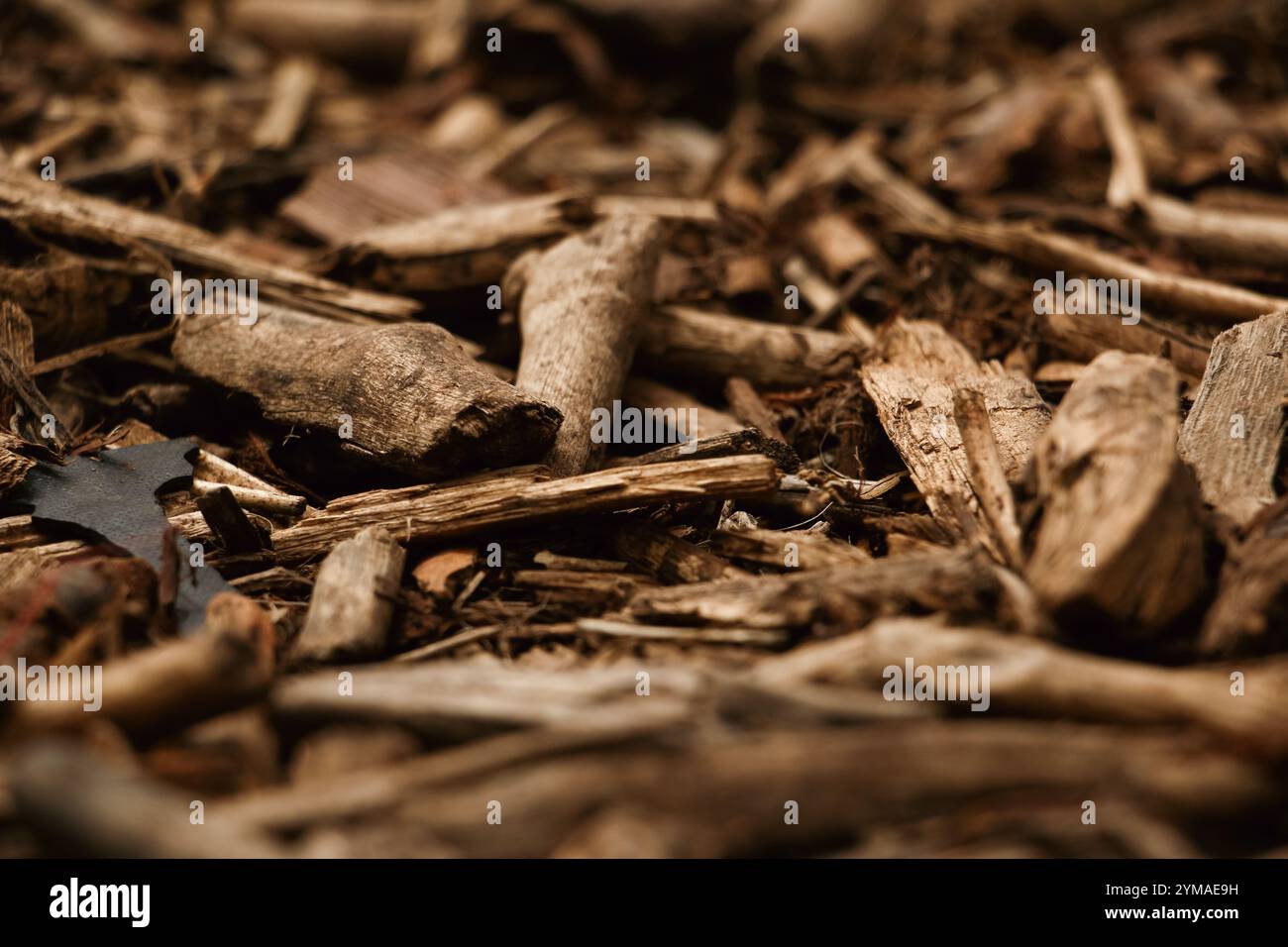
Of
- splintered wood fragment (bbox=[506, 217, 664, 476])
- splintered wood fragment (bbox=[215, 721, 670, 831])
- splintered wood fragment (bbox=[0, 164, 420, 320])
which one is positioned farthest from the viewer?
splintered wood fragment (bbox=[0, 164, 420, 320])

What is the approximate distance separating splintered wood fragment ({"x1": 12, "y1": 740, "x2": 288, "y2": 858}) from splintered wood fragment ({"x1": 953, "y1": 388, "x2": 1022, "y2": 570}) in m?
2.34

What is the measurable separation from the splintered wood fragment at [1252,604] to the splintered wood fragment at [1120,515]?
0.29 ft

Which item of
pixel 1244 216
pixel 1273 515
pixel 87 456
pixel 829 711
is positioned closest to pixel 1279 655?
pixel 1273 515

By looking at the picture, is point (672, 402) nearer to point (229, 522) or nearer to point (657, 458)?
point (657, 458)

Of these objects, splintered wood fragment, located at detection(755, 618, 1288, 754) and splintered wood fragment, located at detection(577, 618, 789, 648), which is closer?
splintered wood fragment, located at detection(755, 618, 1288, 754)

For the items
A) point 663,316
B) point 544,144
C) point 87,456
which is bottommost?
point 87,456

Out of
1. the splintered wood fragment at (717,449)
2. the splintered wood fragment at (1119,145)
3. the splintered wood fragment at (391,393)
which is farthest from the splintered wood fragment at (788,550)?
the splintered wood fragment at (1119,145)

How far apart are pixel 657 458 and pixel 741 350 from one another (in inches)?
48.0

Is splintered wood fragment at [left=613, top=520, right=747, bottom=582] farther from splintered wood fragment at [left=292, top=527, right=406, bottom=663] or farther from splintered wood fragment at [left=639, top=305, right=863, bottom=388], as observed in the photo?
splintered wood fragment at [left=639, top=305, right=863, bottom=388]

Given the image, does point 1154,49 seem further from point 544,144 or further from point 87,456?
point 87,456

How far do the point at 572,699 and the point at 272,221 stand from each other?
4.25 meters

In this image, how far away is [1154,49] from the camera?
7.31 m

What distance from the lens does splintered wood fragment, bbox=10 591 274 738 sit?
251 centimetres

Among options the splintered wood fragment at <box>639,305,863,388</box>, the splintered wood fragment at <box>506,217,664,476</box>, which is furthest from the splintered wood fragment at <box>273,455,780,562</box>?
the splintered wood fragment at <box>639,305,863,388</box>
